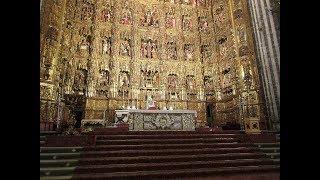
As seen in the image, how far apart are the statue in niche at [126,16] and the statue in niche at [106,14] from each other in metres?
0.90

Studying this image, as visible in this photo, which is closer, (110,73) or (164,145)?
(164,145)

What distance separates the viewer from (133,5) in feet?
57.0

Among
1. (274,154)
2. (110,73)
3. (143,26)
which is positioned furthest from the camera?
(143,26)

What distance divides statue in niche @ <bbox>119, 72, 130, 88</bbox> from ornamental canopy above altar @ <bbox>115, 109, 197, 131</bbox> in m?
5.47

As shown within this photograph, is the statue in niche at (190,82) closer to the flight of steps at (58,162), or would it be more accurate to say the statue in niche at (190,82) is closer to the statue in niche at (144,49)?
the statue in niche at (144,49)

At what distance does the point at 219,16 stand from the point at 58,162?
48.9 feet

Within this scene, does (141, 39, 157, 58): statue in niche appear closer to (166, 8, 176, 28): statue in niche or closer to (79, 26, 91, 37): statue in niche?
(166, 8, 176, 28): statue in niche

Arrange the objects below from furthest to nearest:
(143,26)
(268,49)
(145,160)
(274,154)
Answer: (143,26), (268,49), (274,154), (145,160)

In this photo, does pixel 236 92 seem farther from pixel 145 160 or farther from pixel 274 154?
pixel 145 160

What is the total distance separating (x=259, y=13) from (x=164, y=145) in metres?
10.1

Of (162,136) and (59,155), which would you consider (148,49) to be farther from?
(59,155)

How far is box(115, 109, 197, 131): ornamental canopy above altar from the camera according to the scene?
34.6 ft

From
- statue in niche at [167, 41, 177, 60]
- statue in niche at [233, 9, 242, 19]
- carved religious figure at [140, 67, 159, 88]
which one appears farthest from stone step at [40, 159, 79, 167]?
statue in niche at [233, 9, 242, 19]

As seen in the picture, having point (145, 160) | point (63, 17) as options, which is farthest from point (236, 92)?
point (63, 17)
